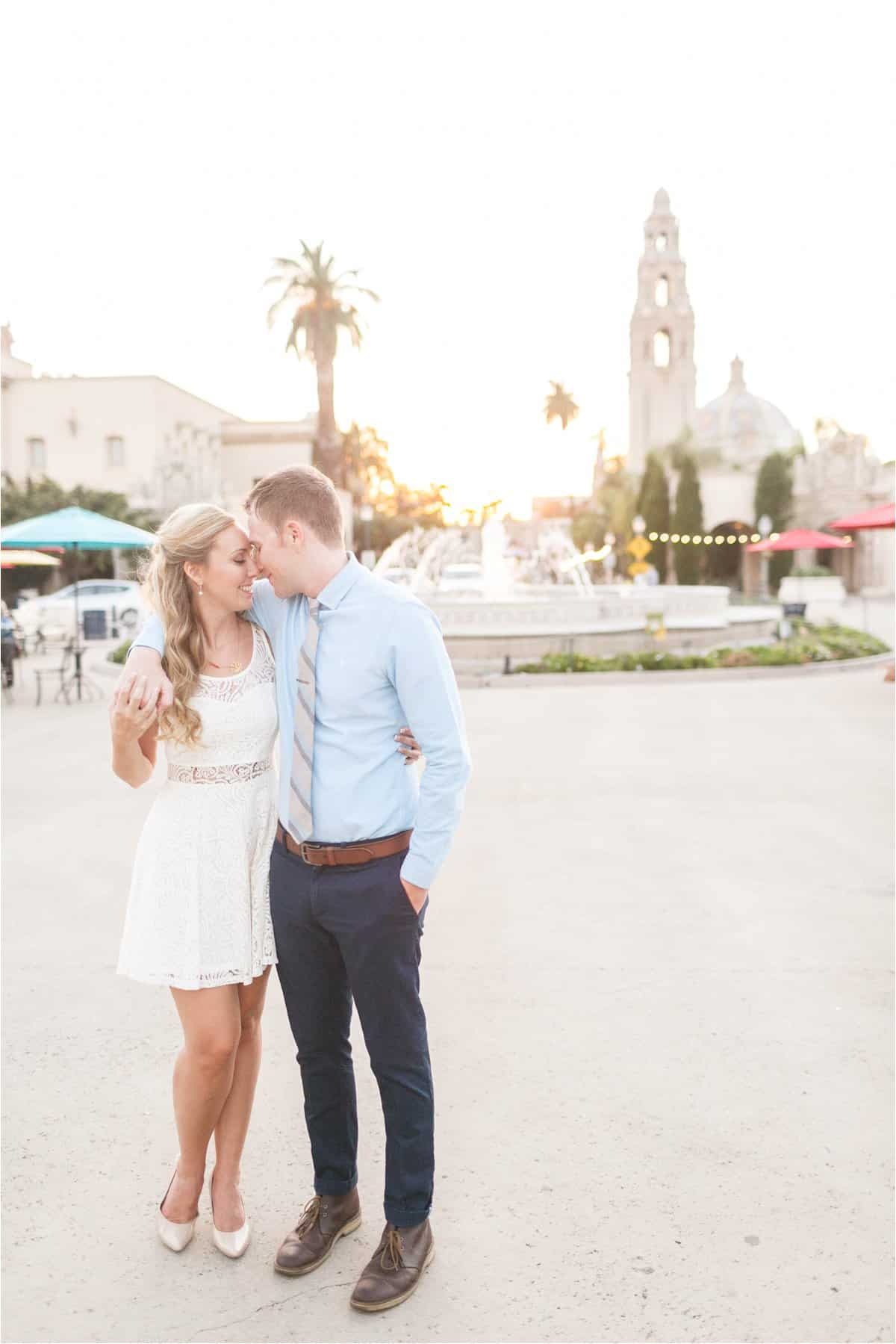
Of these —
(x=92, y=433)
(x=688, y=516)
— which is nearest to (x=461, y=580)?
(x=688, y=516)

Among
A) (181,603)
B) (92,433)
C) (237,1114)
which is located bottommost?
(237,1114)

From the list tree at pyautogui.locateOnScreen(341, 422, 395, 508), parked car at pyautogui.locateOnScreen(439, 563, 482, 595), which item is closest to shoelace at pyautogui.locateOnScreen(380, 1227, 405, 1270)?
parked car at pyautogui.locateOnScreen(439, 563, 482, 595)

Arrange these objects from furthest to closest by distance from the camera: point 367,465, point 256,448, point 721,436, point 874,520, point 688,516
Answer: point 721,436 → point 367,465 → point 256,448 → point 688,516 → point 874,520

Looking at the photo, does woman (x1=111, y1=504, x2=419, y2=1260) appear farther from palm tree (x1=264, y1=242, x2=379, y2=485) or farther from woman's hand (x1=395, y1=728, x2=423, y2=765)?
palm tree (x1=264, y1=242, x2=379, y2=485)

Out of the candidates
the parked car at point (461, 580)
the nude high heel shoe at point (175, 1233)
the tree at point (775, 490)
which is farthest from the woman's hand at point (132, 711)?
the tree at point (775, 490)

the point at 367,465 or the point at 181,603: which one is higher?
the point at 367,465

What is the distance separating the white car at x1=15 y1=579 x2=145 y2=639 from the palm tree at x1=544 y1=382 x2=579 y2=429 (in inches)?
2706

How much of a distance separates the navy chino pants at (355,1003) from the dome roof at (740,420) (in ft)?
218

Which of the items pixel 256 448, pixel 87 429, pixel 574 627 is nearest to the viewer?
pixel 574 627

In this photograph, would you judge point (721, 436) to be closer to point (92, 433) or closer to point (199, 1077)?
point (92, 433)

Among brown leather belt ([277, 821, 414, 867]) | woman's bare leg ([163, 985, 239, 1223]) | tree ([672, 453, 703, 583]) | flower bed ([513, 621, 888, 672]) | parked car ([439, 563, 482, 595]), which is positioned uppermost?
tree ([672, 453, 703, 583])

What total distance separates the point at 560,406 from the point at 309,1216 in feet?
307

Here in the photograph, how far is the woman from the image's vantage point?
2795 mm

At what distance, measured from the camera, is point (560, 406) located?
9288 cm
